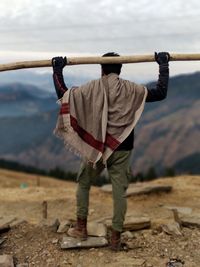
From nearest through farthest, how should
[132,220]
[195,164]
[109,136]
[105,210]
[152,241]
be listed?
[109,136]
[152,241]
[132,220]
[105,210]
[195,164]

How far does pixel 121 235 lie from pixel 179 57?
2.71 metres

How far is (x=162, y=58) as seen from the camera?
663cm

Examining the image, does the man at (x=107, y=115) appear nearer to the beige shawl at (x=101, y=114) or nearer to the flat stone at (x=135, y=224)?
the beige shawl at (x=101, y=114)

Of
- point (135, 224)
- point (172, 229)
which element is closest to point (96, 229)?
point (135, 224)

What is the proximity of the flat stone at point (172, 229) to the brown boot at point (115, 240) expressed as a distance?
100cm

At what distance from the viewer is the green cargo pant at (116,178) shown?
668cm

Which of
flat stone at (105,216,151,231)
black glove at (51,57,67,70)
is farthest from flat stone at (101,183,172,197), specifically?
black glove at (51,57,67,70)

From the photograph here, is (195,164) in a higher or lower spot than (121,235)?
lower

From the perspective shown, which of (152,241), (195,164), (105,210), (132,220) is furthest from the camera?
(195,164)

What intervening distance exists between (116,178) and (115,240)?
892mm

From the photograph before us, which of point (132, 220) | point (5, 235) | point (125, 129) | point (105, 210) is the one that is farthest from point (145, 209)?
point (125, 129)

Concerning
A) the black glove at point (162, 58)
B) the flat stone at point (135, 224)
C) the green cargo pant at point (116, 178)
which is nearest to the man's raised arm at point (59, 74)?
the green cargo pant at point (116, 178)

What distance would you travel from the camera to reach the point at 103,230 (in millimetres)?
7480

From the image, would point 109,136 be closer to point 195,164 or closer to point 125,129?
point 125,129
